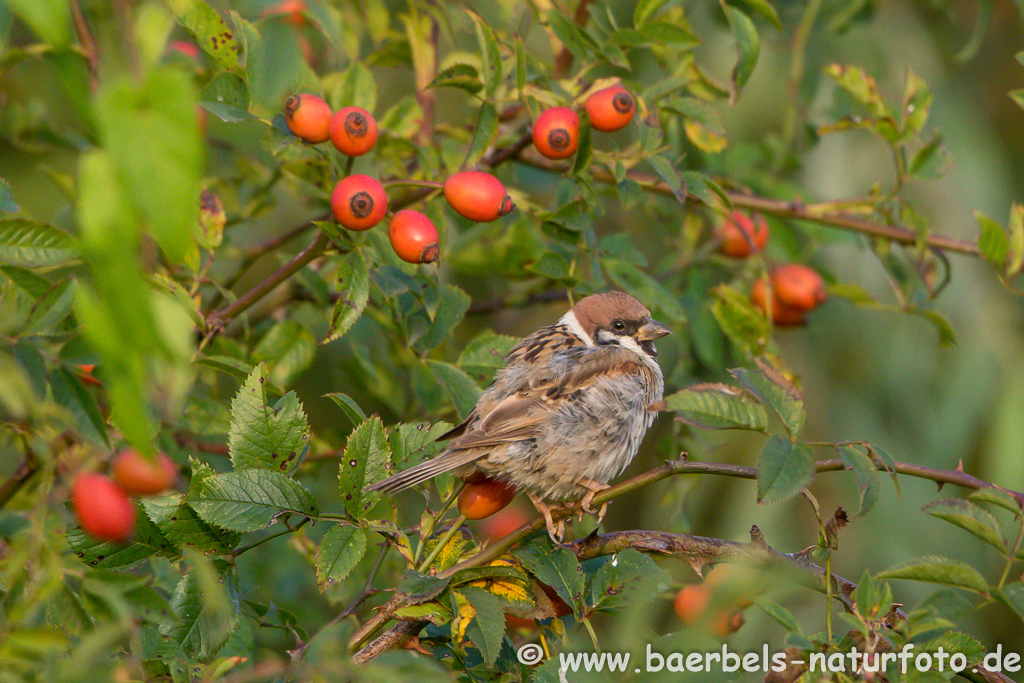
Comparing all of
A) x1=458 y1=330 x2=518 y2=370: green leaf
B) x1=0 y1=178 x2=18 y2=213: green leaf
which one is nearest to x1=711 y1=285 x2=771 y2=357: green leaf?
x1=458 y1=330 x2=518 y2=370: green leaf

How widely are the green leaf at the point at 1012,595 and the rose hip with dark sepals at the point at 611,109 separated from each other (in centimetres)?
130

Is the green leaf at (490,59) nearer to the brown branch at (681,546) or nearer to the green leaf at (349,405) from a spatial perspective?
the green leaf at (349,405)

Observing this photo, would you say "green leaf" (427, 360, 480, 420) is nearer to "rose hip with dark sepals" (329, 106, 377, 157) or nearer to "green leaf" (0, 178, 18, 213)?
"rose hip with dark sepals" (329, 106, 377, 157)

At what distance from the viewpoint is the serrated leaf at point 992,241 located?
2.45 meters

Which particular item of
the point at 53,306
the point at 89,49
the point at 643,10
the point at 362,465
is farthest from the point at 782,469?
the point at 89,49

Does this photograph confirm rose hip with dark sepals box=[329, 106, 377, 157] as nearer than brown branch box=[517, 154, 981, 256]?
Yes

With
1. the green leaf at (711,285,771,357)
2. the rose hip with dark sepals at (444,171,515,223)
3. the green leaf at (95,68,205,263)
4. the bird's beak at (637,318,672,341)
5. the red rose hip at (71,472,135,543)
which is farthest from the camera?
the bird's beak at (637,318,672,341)

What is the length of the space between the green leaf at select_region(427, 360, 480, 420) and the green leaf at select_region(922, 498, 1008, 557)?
1136 millimetres

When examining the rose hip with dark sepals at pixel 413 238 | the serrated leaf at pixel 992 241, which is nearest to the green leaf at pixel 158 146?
the rose hip with dark sepals at pixel 413 238

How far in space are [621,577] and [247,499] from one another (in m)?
0.69

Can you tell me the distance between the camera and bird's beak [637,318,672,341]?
297cm

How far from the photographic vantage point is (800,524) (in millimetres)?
3852

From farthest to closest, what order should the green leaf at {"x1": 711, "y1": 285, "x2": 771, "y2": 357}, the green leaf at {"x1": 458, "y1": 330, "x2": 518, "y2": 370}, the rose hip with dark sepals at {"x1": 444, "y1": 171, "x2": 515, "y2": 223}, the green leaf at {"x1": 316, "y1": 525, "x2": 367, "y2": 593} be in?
the green leaf at {"x1": 711, "y1": 285, "x2": 771, "y2": 357}, the green leaf at {"x1": 458, "y1": 330, "x2": 518, "y2": 370}, the rose hip with dark sepals at {"x1": 444, "y1": 171, "x2": 515, "y2": 223}, the green leaf at {"x1": 316, "y1": 525, "x2": 367, "y2": 593}

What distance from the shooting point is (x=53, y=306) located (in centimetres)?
157
